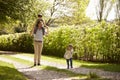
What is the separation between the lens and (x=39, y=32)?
50.6 feet

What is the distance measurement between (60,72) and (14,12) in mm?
3429

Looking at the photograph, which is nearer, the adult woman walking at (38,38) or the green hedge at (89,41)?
the adult woman walking at (38,38)

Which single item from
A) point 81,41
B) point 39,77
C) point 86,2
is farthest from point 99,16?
point 39,77

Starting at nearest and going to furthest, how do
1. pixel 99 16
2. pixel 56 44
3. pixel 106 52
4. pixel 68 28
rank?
pixel 106 52 < pixel 68 28 < pixel 56 44 < pixel 99 16

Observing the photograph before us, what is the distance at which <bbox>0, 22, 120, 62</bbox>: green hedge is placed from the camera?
61.6ft

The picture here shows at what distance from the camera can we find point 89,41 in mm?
20500

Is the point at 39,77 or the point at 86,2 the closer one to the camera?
the point at 39,77

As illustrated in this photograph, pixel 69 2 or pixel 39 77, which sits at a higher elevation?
pixel 69 2

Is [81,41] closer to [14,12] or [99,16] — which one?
[14,12]

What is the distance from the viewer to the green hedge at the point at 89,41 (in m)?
18.8

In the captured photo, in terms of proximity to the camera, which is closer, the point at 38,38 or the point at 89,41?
the point at 38,38

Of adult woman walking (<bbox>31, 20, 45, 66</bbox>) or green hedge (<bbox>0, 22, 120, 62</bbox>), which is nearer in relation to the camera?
adult woman walking (<bbox>31, 20, 45, 66</bbox>)

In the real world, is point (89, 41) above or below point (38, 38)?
below

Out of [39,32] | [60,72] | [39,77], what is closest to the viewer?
[39,77]
